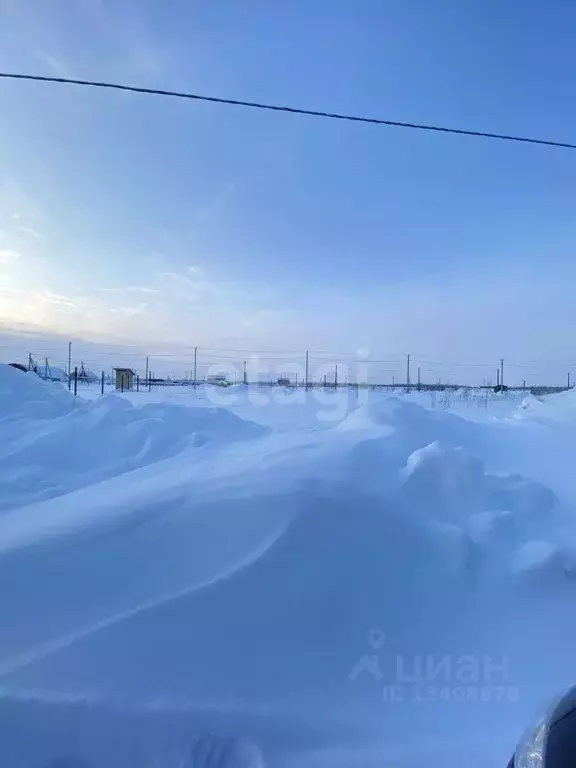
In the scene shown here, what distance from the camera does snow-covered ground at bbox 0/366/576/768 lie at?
1508 millimetres

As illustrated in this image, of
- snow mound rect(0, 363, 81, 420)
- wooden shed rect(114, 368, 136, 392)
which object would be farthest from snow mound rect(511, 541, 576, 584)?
wooden shed rect(114, 368, 136, 392)

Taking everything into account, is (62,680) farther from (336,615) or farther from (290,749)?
(336,615)

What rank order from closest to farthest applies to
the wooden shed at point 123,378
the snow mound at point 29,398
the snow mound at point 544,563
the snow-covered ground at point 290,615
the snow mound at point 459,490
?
the snow-covered ground at point 290,615 → the snow mound at point 544,563 → the snow mound at point 459,490 → the snow mound at point 29,398 → the wooden shed at point 123,378

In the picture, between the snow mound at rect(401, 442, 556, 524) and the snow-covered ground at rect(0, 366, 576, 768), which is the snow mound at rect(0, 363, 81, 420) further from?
the snow mound at rect(401, 442, 556, 524)

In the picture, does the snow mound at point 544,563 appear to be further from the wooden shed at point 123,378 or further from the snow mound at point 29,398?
the wooden shed at point 123,378

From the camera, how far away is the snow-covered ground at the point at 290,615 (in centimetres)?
151

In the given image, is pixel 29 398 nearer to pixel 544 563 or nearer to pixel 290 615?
pixel 290 615

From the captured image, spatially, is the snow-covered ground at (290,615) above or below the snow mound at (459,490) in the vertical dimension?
below

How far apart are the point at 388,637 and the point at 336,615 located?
236mm

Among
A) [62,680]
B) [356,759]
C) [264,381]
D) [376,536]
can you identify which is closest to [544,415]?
[376,536]

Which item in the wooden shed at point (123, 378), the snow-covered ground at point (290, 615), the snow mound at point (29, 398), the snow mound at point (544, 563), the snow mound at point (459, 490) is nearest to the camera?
the snow-covered ground at point (290, 615)

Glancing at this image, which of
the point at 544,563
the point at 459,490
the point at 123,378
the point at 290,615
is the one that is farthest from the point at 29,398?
the point at 123,378

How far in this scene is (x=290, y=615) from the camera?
194 cm

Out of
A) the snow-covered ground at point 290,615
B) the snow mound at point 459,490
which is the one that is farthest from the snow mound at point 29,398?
the snow mound at point 459,490
